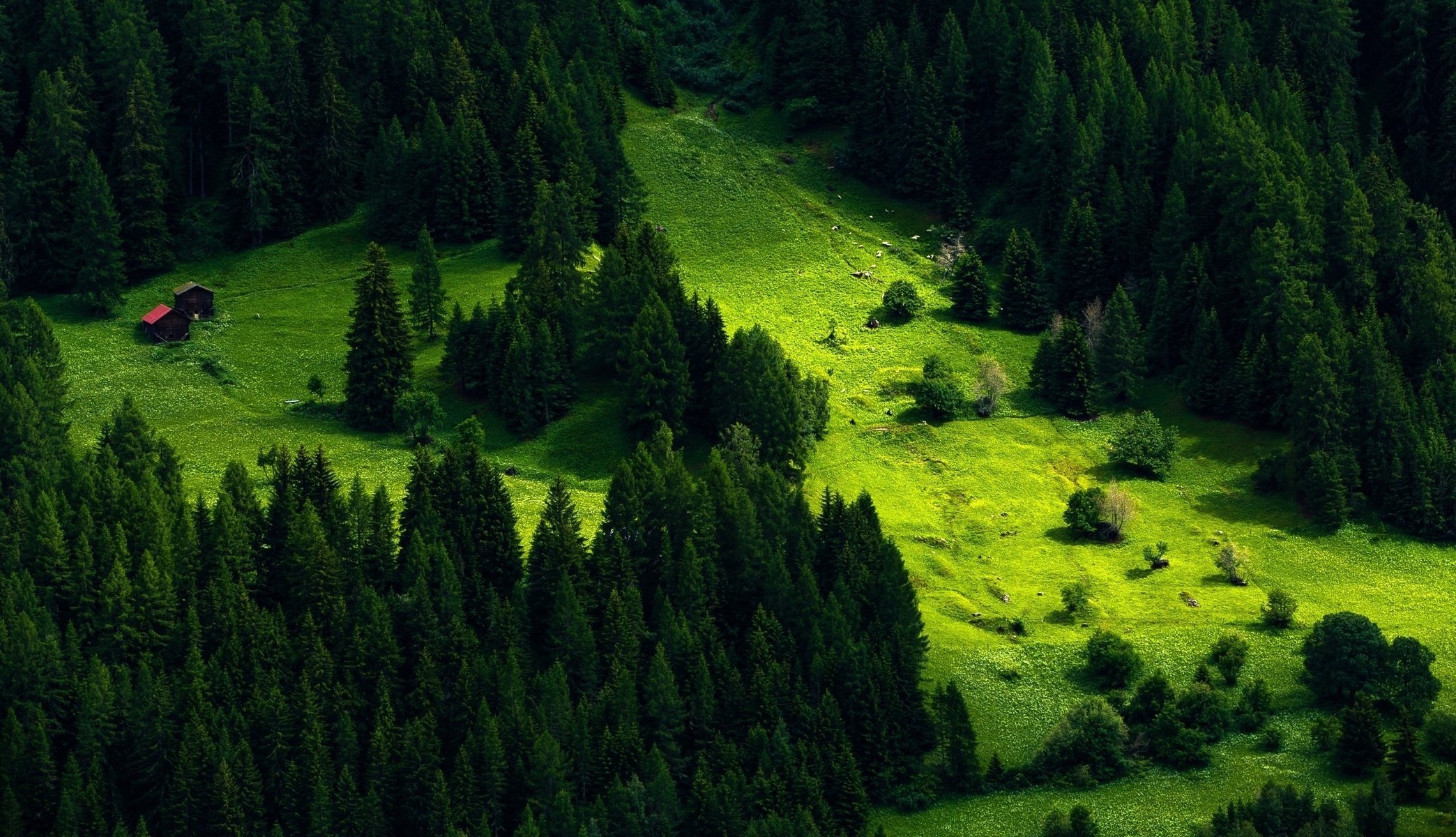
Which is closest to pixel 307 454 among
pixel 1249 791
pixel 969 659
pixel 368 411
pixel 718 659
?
pixel 368 411

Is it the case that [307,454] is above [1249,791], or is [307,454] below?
above

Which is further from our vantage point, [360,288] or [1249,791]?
[360,288]

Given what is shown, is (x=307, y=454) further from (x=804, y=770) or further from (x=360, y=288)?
(x=804, y=770)

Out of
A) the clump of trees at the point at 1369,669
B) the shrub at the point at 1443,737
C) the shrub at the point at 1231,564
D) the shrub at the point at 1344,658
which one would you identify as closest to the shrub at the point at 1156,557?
the shrub at the point at 1231,564

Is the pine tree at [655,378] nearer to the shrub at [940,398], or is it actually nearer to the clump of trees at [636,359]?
the clump of trees at [636,359]

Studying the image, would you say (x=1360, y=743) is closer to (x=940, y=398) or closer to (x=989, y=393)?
(x=940, y=398)

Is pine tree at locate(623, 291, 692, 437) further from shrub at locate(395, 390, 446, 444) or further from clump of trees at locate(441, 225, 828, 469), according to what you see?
shrub at locate(395, 390, 446, 444)

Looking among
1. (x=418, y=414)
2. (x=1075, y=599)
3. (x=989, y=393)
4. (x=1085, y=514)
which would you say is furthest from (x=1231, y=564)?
(x=418, y=414)
